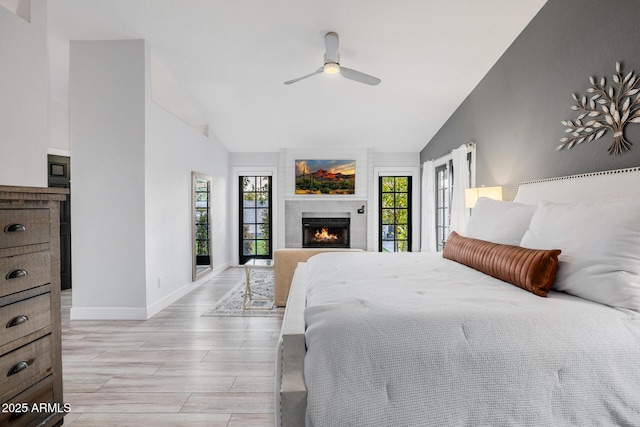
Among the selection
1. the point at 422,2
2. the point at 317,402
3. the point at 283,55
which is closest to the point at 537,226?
the point at 317,402

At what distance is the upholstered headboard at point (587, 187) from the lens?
2084 millimetres

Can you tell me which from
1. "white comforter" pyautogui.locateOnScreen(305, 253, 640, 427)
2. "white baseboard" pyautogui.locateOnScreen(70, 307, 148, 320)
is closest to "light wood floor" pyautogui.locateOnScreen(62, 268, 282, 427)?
"white baseboard" pyautogui.locateOnScreen(70, 307, 148, 320)

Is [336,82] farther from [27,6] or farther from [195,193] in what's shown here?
[27,6]

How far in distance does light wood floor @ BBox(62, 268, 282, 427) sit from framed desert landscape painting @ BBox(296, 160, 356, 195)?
12.2 feet

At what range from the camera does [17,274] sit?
136cm

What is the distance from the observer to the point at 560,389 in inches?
46.1

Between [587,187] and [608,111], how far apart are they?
537 millimetres

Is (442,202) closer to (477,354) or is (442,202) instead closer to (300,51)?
(300,51)

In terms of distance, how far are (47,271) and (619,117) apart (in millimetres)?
3442

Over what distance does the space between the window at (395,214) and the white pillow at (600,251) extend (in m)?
5.13

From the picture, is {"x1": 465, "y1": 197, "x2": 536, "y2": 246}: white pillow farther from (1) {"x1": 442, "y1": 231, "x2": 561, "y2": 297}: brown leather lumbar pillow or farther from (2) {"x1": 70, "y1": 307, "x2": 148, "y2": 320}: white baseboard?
(2) {"x1": 70, "y1": 307, "x2": 148, "y2": 320}: white baseboard

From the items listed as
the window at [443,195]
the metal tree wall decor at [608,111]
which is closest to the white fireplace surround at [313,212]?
the window at [443,195]

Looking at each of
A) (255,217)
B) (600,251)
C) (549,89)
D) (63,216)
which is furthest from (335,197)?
(600,251)

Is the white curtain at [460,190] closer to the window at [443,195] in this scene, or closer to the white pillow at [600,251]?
the window at [443,195]
